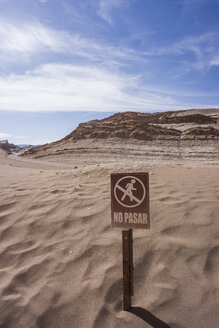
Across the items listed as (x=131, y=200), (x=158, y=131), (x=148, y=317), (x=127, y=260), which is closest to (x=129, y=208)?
(x=131, y=200)

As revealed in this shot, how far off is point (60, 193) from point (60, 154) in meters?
21.1

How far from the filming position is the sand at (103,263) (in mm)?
2213

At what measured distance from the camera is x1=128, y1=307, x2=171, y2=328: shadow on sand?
2.07 meters

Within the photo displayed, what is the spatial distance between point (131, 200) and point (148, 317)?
1.03m

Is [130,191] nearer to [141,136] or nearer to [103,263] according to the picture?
[103,263]

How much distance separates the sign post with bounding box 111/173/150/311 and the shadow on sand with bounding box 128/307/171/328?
0.10 metres

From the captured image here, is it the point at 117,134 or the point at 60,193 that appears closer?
the point at 60,193

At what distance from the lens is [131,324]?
2098 millimetres

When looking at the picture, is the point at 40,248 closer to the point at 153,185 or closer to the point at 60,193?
the point at 60,193

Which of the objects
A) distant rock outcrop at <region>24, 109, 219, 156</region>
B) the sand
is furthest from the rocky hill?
the sand

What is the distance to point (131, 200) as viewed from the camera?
2.13m

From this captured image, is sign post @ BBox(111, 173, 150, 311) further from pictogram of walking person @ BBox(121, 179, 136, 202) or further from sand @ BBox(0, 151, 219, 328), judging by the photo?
sand @ BBox(0, 151, 219, 328)

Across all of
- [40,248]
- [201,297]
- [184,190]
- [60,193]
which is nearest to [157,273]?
[201,297]

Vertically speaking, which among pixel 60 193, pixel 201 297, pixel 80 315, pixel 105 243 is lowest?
pixel 80 315
